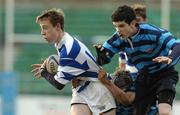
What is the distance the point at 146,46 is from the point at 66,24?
916 centimetres

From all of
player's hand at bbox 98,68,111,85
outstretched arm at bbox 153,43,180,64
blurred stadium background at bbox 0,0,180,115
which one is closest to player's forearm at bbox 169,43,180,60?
outstretched arm at bbox 153,43,180,64

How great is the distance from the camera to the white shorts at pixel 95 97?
8570mm

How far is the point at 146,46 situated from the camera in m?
8.40

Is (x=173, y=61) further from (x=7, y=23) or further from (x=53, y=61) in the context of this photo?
(x=7, y=23)

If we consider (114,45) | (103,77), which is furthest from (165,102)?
(114,45)

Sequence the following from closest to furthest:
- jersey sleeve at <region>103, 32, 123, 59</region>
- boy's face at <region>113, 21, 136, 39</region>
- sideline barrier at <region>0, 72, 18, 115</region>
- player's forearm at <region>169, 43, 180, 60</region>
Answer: player's forearm at <region>169, 43, 180, 60</region> → boy's face at <region>113, 21, 136, 39</region> → jersey sleeve at <region>103, 32, 123, 59</region> → sideline barrier at <region>0, 72, 18, 115</region>

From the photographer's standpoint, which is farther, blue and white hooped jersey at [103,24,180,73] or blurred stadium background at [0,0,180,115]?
blurred stadium background at [0,0,180,115]

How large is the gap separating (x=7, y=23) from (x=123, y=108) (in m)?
9.03

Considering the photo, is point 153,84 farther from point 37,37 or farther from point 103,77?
point 37,37

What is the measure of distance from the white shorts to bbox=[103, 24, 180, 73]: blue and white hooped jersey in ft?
1.12

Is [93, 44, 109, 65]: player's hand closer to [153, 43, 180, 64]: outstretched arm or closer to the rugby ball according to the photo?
the rugby ball

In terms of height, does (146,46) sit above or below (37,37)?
above

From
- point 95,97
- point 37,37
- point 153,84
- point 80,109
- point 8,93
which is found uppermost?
point 153,84

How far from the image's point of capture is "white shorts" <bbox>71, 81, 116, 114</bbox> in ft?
28.1
